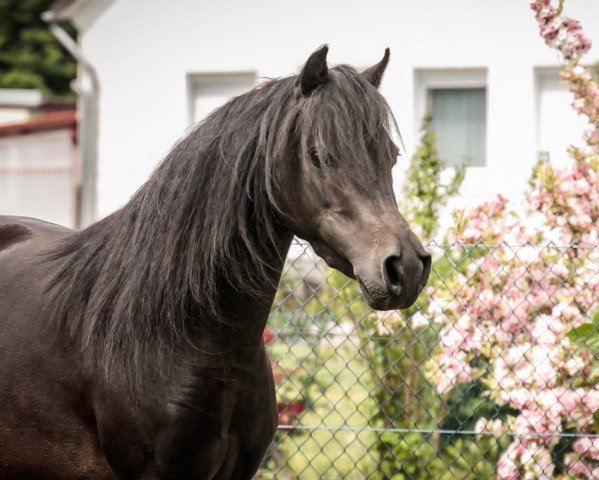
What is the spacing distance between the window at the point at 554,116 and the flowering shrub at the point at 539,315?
5.41m

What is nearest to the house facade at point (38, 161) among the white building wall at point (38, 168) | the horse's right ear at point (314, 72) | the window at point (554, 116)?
the white building wall at point (38, 168)

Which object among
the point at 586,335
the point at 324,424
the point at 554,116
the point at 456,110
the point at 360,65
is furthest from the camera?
the point at 456,110

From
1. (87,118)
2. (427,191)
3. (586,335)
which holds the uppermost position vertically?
(87,118)

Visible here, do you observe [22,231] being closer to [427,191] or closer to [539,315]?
[539,315]

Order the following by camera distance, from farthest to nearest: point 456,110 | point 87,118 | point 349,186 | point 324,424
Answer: point 87,118
point 456,110
point 324,424
point 349,186

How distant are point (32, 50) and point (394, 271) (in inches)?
1325

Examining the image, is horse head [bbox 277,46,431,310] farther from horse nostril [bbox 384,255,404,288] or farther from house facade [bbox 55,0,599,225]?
house facade [bbox 55,0,599,225]

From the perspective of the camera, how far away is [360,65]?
11.1m

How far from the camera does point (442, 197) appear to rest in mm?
5570

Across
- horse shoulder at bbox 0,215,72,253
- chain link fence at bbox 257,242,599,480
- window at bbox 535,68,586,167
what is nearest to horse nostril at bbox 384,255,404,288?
horse shoulder at bbox 0,215,72,253

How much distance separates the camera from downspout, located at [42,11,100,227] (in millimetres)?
11992

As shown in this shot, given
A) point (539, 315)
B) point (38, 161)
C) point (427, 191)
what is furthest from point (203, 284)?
point (38, 161)

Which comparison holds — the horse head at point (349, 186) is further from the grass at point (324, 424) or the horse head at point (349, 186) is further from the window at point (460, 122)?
the window at point (460, 122)

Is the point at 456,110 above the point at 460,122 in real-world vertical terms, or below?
above
